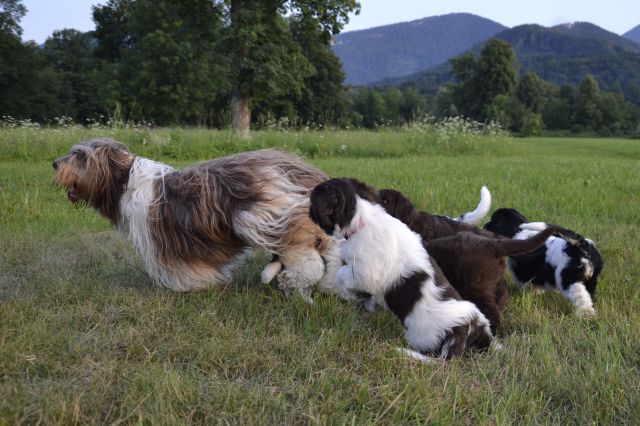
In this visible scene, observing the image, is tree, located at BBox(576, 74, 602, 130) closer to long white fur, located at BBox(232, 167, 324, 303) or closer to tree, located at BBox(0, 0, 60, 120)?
tree, located at BBox(0, 0, 60, 120)

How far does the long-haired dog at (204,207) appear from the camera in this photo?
4031mm

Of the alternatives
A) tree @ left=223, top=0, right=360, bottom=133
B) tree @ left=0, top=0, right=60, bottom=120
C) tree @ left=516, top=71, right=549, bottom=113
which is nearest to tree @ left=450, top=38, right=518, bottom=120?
tree @ left=516, top=71, right=549, bottom=113

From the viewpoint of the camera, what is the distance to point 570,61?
359ft

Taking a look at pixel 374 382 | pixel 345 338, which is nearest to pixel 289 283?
pixel 345 338

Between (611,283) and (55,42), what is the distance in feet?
215

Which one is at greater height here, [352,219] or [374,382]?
[352,219]

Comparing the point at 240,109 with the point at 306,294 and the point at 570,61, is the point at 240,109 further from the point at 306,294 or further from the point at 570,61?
the point at 570,61

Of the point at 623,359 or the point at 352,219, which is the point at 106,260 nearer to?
the point at 352,219

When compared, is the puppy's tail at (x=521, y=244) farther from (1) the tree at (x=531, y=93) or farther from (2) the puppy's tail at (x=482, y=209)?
(1) the tree at (x=531, y=93)

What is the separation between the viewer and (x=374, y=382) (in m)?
2.82

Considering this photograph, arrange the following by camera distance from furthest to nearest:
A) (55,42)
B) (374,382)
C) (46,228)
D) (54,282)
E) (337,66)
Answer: (55,42) → (337,66) → (46,228) → (54,282) → (374,382)

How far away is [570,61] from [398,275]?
12245 centimetres

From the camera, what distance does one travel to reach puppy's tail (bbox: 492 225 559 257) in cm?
327

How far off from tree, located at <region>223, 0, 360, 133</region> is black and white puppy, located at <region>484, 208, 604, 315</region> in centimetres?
1783
